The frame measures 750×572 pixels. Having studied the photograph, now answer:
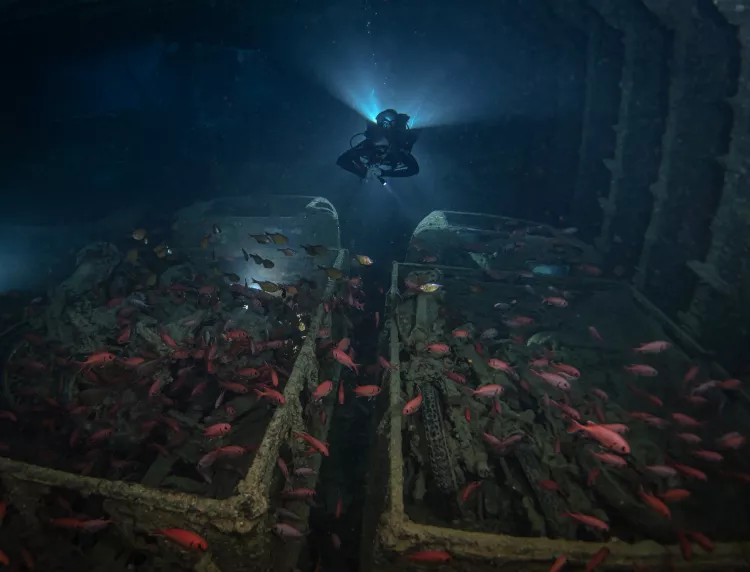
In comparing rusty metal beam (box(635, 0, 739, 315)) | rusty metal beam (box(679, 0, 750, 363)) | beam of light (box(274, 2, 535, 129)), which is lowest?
rusty metal beam (box(679, 0, 750, 363))

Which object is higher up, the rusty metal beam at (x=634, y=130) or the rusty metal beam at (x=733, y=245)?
the rusty metal beam at (x=634, y=130)

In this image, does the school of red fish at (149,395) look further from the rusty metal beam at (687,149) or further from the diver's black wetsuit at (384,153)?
the rusty metal beam at (687,149)

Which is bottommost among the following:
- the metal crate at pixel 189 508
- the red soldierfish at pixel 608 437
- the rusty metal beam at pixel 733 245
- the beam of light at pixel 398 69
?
the metal crate at pixel 189 508

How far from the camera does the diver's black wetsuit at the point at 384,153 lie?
10.9 metres

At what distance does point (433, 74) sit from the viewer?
19.8 metres

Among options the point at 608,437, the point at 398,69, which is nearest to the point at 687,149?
the point at 608,437

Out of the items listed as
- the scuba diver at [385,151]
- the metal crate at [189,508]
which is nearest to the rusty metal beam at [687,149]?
the scuba diver at [385,151]

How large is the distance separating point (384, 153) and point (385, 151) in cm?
7

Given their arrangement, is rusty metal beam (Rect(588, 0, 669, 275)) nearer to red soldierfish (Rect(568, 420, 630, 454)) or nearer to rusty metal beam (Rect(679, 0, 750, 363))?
rusty metal beam (Rect(679, 0, 750, 363))

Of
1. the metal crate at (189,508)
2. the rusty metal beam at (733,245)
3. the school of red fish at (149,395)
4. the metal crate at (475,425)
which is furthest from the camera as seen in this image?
the rusty metal beam at (733,245)

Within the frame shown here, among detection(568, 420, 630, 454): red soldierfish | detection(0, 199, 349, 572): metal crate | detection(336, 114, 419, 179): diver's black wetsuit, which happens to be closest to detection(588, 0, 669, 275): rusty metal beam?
detection(336, 114, 419, 179): diver's black wetsuit

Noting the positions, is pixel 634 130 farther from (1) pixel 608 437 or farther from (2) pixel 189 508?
(2) pixel 189 508

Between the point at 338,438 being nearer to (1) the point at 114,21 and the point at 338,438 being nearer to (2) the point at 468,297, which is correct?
(2) the point at 468,297

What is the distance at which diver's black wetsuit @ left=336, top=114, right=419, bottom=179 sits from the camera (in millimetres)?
10898
